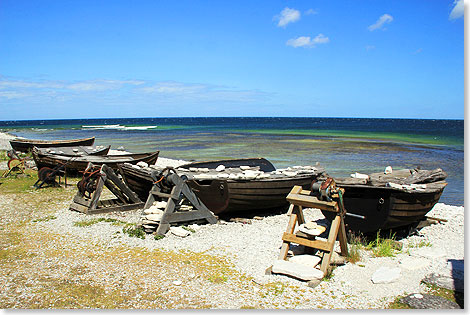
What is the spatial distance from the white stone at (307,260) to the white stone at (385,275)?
976 millimetres

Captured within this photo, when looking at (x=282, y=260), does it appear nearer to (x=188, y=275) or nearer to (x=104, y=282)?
(x=188, y=275)

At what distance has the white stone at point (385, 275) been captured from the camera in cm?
622

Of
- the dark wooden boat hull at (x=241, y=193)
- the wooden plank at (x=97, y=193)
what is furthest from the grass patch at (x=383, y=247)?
the wooden plank at (x=97, y=193)

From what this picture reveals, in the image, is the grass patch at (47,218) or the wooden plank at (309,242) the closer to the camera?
the wooden plank at (309,242)

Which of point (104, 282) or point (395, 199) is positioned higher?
point (395, 199)

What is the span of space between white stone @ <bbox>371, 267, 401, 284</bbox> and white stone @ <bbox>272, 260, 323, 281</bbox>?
0.95 metres

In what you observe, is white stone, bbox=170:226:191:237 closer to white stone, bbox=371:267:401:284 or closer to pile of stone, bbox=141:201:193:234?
pile of stone, bbox=141:201:193:234

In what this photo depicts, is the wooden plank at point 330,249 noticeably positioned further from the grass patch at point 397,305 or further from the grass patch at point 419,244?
the grass patch at point 419,244

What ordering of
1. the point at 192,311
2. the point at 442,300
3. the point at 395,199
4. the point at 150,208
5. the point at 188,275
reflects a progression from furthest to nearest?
the point at 150,208, the point at 395,199, the point at 188,275, the point at 442,300, the point at 192,311

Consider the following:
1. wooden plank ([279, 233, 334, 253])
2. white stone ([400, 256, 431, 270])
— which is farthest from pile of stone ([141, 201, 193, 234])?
white stone ([400, 256, 431, 270])

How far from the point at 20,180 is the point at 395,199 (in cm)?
1575

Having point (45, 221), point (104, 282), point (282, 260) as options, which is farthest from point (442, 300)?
point (45, 221)

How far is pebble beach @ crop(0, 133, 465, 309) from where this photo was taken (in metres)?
5.62

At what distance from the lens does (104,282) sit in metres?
6.15
